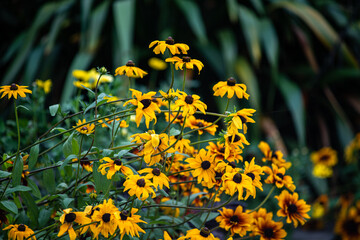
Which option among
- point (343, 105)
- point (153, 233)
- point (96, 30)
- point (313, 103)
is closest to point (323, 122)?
Result: point (313, 103)

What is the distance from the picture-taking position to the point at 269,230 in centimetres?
78

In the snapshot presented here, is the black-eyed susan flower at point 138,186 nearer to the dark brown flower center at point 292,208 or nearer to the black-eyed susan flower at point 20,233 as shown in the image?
the black-eyed susan flower at point 20,233

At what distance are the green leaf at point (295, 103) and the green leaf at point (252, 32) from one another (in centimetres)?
20

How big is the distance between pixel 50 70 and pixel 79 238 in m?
1.86

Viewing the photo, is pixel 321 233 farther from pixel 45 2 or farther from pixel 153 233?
pixel 45 2

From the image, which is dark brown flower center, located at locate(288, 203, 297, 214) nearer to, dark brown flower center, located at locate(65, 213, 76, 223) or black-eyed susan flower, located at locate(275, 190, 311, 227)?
black-eyed susan flower, located at locate(275, 190, 311, 227)

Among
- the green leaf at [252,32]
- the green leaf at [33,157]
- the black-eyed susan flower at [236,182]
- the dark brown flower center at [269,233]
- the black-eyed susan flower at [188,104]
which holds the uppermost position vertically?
the green leaf at [252,32]

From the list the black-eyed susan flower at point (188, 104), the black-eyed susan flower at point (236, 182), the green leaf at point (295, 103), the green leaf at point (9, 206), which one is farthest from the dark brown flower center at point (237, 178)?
the green leaf at point (295, 103)

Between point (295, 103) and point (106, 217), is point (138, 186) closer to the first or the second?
point (106, 217)

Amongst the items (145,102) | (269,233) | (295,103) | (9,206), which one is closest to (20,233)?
(9,206)

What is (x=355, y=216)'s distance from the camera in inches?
68.7

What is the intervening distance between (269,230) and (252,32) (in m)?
1.67

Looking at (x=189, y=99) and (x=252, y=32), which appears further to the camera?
(x=252, y=32)

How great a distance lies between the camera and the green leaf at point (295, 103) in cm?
216
